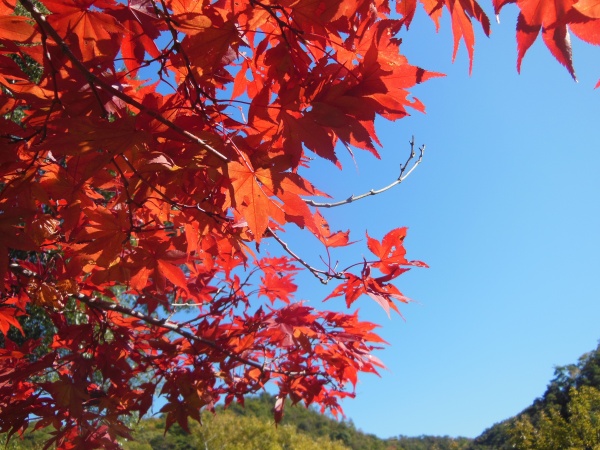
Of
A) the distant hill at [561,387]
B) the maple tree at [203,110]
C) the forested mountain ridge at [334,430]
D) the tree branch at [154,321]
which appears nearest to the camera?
the maple tree at [203,110]

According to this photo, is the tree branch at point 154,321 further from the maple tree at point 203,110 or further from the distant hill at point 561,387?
the distant hill at point 561,387

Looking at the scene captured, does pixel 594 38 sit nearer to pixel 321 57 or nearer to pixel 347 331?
pixel 321 57

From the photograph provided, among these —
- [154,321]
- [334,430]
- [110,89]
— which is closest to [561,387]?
[334,430]

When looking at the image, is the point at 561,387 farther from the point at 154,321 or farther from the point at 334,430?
the point at 154,321

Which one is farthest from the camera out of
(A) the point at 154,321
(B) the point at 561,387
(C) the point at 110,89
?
(B) the point at 561,387

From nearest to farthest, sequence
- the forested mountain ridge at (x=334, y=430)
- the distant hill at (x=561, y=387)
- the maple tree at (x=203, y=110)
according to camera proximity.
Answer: the maple tree at (x=203, y=110), the forested mountain ridge at (x=334, y=430), the distant hill at (x=561, y=387)

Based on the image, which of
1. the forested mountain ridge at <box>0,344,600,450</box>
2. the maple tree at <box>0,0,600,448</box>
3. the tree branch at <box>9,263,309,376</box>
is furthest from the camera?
the forested mountain ridge at <box>0,344,600,450</box>

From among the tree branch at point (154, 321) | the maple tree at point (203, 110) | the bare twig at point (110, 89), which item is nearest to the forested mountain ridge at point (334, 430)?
the tree branch at point (154, 321)

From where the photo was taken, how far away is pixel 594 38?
664 millimetres

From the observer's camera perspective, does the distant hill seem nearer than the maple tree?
No

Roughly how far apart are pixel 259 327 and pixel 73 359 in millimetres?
865

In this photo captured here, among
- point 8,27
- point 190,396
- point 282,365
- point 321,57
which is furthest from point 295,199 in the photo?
point 282,365

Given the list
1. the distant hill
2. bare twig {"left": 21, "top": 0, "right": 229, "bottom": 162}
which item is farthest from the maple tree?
the distant hill

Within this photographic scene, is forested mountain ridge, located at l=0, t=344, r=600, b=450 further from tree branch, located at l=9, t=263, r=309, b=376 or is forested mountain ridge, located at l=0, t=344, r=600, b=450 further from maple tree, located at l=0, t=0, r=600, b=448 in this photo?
maple tree, located at l=0, t=0, r=600, b=448
